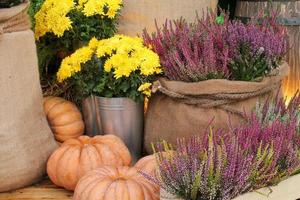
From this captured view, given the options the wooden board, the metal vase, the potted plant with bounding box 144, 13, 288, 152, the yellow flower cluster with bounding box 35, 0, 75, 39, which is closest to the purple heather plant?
the potted plant with bounding box 144, 13, 288, 152

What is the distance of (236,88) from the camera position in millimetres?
2283

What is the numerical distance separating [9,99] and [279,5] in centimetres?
165

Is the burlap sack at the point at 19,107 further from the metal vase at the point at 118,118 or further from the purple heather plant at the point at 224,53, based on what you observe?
the purple heather plant at the point at 224,53

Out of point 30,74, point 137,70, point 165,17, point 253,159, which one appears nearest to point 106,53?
point 137,70

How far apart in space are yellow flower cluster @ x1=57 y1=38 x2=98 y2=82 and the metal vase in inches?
5.9

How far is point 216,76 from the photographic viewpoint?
233 centimetres

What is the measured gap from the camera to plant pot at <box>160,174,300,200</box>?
175 cm

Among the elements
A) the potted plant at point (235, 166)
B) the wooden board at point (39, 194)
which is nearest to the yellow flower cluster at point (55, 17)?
the wooden board at point (39, 194)

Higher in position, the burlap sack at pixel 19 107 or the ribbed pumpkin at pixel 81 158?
the burlap sack at pixel 19 107

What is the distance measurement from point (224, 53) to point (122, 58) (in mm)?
452

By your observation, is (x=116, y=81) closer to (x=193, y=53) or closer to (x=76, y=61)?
(x=76, y=61)

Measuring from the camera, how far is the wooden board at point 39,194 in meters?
2.27

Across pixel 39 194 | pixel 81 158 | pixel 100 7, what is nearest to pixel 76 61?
pixel 100 7

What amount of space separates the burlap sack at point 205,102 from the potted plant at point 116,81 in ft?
0.33
